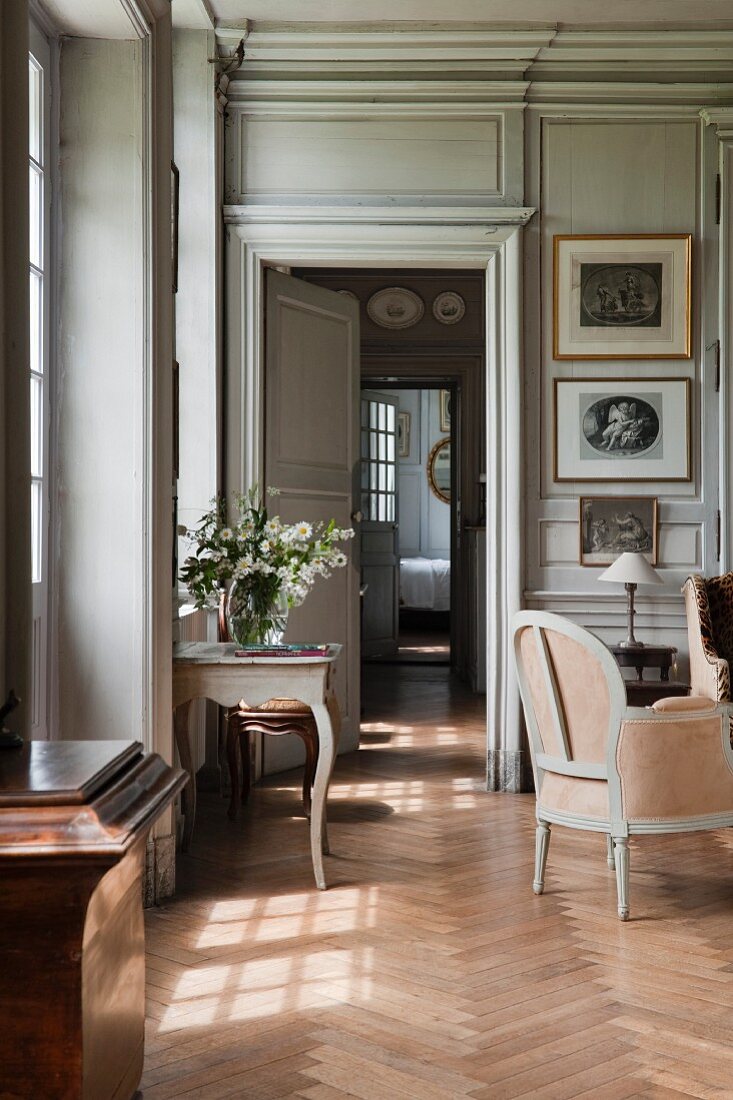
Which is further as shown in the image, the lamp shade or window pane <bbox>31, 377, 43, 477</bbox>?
the lamp shade

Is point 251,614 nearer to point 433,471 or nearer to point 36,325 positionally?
point 36,325

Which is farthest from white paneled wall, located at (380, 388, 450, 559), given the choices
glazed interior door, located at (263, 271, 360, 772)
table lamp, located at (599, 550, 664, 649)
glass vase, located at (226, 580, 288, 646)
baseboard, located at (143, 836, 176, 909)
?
baseboard, located at (143, 836, 176, 909)

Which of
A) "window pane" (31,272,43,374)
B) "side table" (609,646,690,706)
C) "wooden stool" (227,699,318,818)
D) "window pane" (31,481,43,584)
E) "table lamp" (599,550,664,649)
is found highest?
"window pane" (31,272,43,374)

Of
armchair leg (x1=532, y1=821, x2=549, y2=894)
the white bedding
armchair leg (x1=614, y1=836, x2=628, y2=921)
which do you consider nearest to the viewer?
armchair leg (x1=614, y1=836, x2=628, y2=921)

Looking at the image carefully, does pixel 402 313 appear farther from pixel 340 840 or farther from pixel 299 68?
pixel 340 840

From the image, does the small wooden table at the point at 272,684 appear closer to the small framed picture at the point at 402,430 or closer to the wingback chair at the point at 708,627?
the wingback chair at the point at 708,627

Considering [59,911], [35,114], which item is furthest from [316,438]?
[59,911]

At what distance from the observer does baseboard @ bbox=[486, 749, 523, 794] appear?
5305 millimetres

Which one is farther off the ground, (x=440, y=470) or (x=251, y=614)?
(x=440, y=470)

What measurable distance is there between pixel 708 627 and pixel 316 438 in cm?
218

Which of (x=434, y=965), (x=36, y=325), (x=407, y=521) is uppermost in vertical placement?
(x=36, y=325)

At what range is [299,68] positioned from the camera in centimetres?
536

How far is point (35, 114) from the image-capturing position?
332cm

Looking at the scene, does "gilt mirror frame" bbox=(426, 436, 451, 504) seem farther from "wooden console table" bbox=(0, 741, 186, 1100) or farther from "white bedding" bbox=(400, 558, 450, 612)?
"wooden console table" bbox=(0, 741, 186, 1100)
